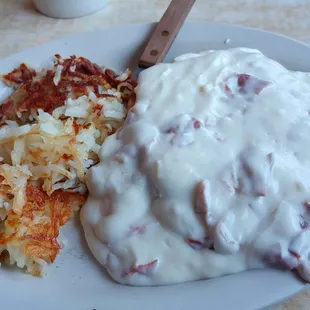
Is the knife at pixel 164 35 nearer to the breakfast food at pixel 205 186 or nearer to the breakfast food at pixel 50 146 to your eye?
the breakfast food at pixel 50 146

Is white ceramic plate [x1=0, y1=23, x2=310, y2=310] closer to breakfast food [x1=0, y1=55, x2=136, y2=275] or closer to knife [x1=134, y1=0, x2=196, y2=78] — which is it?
breakfast food [x1=0, y1=55, x2=136, y2=275]

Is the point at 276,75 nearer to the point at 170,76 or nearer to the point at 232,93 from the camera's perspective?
the point at 232,93

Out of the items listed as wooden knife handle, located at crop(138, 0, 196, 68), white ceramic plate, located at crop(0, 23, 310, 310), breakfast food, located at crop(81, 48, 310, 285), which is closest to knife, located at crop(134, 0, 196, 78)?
wooden knife handle, located at crop(138, 0, 196, 68)

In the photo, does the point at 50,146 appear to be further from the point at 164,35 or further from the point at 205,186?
the point at 164,35

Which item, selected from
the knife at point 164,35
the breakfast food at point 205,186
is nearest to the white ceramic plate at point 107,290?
the breakfast food at point 205,186

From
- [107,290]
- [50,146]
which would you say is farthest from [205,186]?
[50,146]

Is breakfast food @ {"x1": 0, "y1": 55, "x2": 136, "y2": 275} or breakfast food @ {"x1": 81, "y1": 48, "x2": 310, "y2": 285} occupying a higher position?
breakfast food @ {"x1": 81, "y1": 48, "x2": 310, "y2": 285}
